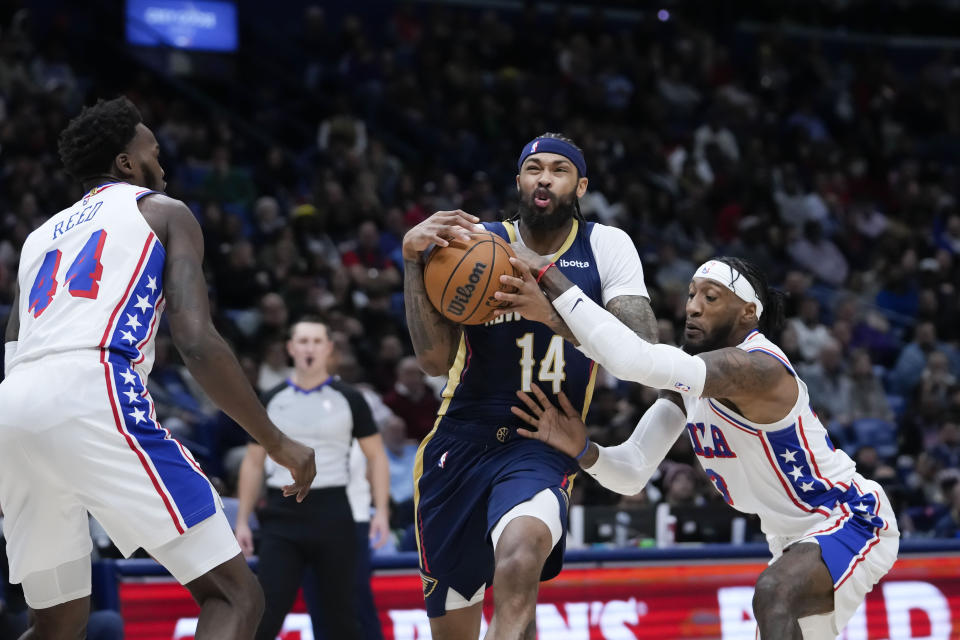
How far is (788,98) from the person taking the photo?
18.1 meters

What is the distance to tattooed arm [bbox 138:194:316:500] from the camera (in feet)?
12.2

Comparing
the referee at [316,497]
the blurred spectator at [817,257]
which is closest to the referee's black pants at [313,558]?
the referee at [316,497]

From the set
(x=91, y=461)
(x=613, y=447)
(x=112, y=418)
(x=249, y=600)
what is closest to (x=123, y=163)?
(x=112, y=418)

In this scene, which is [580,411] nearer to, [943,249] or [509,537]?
[509,537]

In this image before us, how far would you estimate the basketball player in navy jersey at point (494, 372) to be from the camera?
4590 millimetres

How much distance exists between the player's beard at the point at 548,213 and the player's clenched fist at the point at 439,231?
1.00 ft

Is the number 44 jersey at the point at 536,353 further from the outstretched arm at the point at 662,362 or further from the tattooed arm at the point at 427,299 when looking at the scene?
the outstretched arm at the point at 662,362

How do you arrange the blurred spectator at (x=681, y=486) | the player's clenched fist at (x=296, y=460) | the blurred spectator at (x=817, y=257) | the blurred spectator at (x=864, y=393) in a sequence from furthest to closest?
the blurred spectator at (x=817, y=257) → the blurred spectator at (x=864, y=393) → the blurred spectator at (x=681, y=486) → the player's clenched fist at (x=296, y=460)

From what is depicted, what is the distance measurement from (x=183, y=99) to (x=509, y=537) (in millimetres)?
10937

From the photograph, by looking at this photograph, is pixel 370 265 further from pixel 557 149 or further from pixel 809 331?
pixel 557 149

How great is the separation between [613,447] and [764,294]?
88 centimetres

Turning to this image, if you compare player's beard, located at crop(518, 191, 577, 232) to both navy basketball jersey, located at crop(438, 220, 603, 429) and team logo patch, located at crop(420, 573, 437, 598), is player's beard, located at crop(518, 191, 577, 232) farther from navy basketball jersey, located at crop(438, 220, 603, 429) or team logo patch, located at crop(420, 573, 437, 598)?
team logo patch, located at crop(420, 573, 437, 598)

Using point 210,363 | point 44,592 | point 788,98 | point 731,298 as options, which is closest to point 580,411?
point 731,298

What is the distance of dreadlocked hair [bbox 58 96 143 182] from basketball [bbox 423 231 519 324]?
1.16 meters
